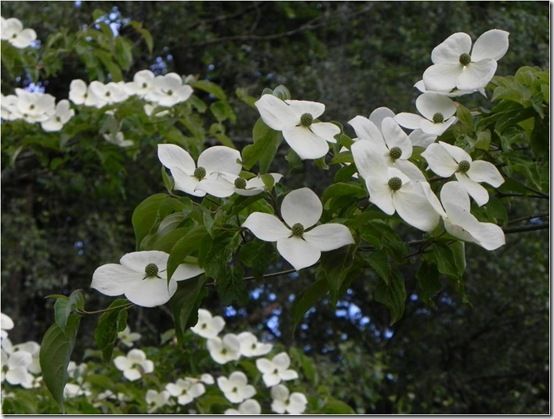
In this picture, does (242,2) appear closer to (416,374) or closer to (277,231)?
(416,374)

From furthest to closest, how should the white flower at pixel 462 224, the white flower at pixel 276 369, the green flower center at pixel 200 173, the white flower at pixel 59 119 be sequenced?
the white flower at pixel 59 119 < the white flower at pixel 276 369 < the green flower center at pixel 200 173 < the white flower at pixel 462 224

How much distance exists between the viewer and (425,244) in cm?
88

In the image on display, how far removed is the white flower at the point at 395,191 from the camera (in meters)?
0.83

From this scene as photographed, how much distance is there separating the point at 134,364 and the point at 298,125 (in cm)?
195

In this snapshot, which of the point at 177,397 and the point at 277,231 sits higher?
the point at 277,231

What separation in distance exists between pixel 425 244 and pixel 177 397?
1858 millimetres

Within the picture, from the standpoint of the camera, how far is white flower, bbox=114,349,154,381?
271 cm

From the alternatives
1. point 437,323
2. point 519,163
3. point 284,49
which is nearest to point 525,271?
point 437,323

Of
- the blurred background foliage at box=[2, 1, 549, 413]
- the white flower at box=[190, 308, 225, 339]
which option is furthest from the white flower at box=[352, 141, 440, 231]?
the blurred background foliage at box=[2, 1, 549, 413]

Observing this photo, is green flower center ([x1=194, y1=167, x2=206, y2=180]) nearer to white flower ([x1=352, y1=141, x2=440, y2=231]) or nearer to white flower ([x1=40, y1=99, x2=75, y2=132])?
white flower ([x1=352, y1=141, x2=440, y2=231])

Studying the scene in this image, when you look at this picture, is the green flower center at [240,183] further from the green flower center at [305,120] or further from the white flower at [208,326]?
the white flower at [208,326]

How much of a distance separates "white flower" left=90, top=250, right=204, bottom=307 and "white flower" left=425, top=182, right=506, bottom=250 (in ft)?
0.71

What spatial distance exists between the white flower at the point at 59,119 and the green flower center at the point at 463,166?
2.07 meters

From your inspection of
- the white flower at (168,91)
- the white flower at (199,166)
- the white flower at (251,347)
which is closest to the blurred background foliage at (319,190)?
the white flower at (168,91)
